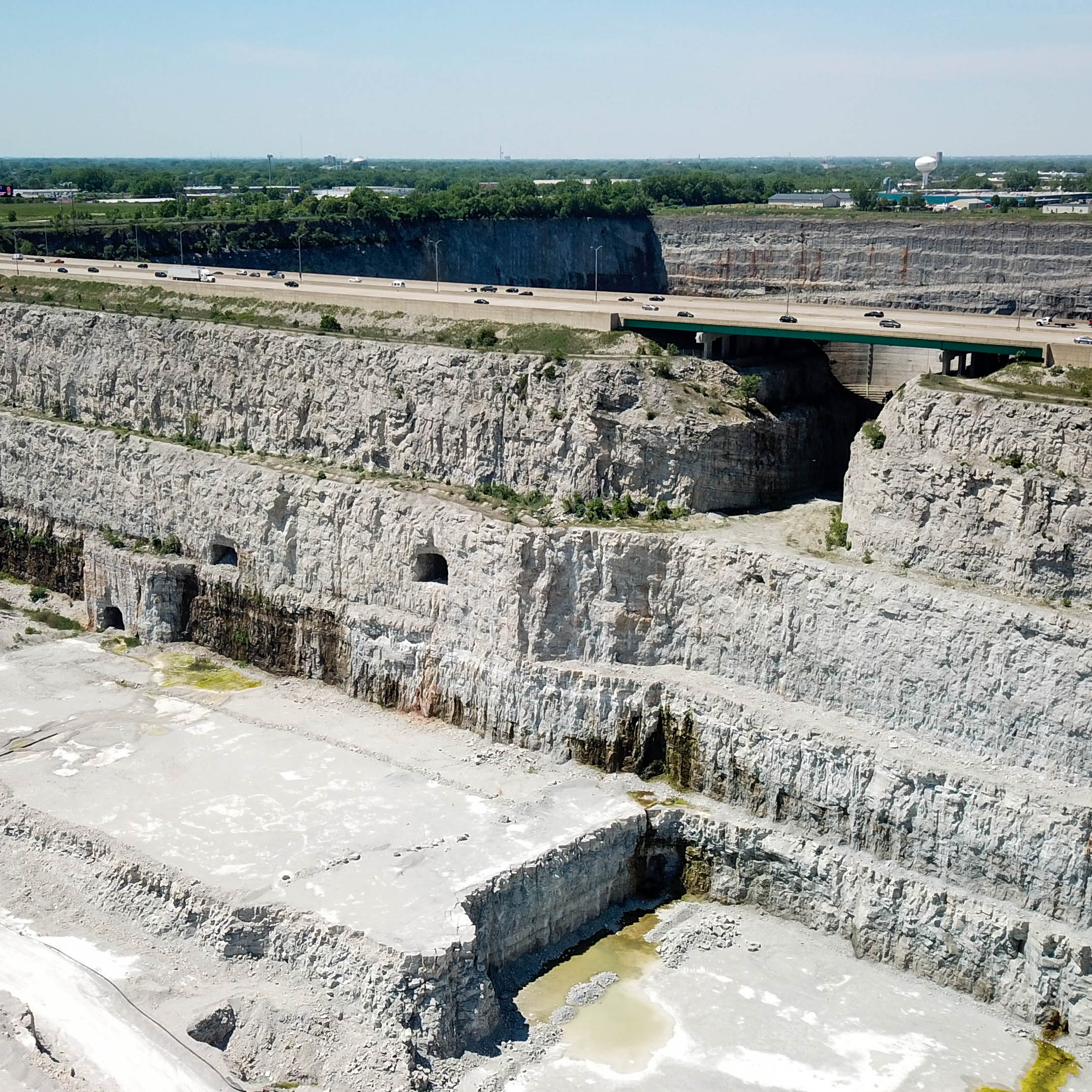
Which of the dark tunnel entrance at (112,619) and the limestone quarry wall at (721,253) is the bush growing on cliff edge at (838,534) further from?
the limestone quarry wall at (721,253)

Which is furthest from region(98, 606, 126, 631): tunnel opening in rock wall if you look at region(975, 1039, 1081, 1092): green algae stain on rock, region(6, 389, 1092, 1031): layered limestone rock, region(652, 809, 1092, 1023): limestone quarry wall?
region(975, 1039, 1081, 1092): green algae stain on rock

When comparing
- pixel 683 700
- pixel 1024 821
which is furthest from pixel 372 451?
pixel 1024 821

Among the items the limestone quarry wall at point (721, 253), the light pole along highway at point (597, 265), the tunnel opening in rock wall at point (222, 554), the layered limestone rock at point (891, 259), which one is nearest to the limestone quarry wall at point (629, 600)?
the tunnel opening in rock wall at point (222, 554)

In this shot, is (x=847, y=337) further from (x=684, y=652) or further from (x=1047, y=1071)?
(x=1047, y=1071)

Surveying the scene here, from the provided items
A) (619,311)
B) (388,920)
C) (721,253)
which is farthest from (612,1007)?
(721,253)

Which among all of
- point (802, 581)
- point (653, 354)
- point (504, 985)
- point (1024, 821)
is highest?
point (653, 354)

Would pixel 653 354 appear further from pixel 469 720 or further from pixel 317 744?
pixel 317 744
